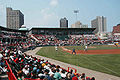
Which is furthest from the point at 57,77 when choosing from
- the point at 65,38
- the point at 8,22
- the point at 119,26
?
the point at 8,22

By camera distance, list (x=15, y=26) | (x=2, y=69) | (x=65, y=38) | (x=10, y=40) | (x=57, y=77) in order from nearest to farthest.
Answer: (x=57, y=77) < (x=2, y=69) < (x=10, y=40) < (x=65, y=38) < (x=15, y=26)

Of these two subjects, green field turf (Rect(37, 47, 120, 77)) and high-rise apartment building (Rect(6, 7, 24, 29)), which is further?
high-rise apartment building (Rect(6, 7, 24, 29))

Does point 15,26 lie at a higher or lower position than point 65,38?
higher

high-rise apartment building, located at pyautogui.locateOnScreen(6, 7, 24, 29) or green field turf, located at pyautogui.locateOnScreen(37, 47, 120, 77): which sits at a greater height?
high-rise apartment building, located at pyautogui.locateOnScreen(6, 7, 24, 29)

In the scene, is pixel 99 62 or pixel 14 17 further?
pixel 14 17

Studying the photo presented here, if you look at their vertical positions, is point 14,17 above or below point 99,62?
above

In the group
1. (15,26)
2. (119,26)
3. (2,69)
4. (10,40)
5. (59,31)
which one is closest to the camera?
(2,69)

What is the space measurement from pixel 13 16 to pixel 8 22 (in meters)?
11.5

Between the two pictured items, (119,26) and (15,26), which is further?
(15,26)

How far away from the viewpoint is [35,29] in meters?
70.8

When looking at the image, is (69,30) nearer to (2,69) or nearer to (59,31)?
(59,31)

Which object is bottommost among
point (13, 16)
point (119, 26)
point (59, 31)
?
point (59, 31)

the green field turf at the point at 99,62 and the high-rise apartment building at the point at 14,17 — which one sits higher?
the high-rise apartment building at the point at 14,17

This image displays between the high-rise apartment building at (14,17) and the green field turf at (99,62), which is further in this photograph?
the high-rise apartment building at (14,17)
